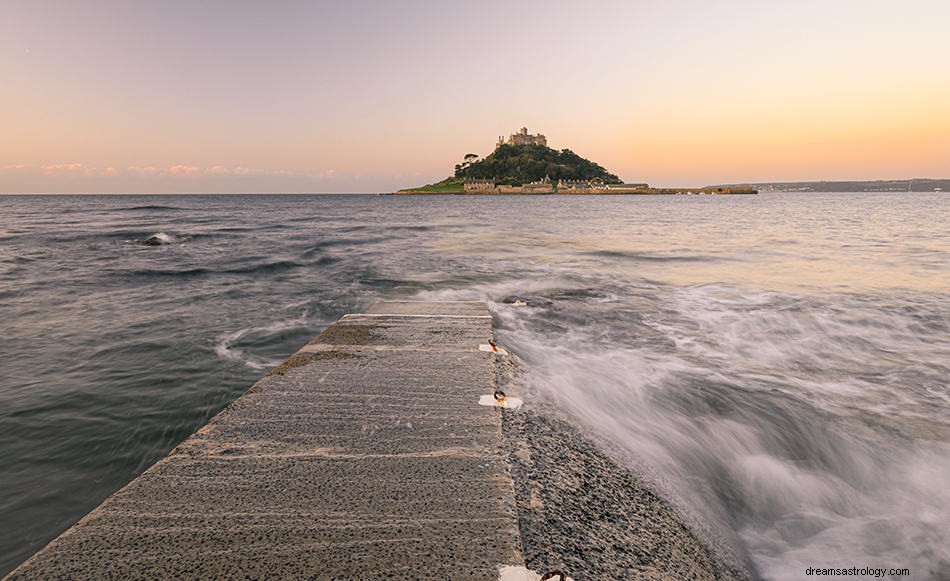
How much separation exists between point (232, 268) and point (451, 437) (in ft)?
58.6

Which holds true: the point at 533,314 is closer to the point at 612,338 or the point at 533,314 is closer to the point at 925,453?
the point at 612,338

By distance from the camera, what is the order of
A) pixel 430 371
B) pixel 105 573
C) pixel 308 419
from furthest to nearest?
1. pixel 430 371
2. pixel 308 419
3. pixel 105 573

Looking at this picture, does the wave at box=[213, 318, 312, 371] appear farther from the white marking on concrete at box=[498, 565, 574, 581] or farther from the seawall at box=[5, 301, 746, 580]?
the white marking on concrete at box=[498, 565, 574, 581]

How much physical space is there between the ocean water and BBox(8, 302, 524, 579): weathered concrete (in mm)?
1735

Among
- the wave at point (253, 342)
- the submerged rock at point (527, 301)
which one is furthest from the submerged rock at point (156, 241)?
the submerged rock at point (527, 301)

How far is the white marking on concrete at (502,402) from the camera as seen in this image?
334cm

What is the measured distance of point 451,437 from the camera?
2.86 metres

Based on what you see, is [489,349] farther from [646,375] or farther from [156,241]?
[156,241]

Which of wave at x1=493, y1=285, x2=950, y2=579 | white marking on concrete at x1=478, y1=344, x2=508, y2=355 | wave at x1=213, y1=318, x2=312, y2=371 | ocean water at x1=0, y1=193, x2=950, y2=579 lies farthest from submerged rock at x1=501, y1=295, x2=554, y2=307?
white marking on concrete at x1=478, y1=344, x2=508, y2=355

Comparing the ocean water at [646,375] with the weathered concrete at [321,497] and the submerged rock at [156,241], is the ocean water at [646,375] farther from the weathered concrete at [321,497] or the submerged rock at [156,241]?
the submerged rock at [156,241]

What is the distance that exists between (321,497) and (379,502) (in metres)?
0.33

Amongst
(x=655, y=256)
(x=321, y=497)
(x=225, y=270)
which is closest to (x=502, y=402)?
(x=321, y=497)

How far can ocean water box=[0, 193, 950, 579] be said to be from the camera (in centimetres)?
375

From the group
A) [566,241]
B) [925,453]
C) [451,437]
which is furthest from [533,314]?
[566,241]
